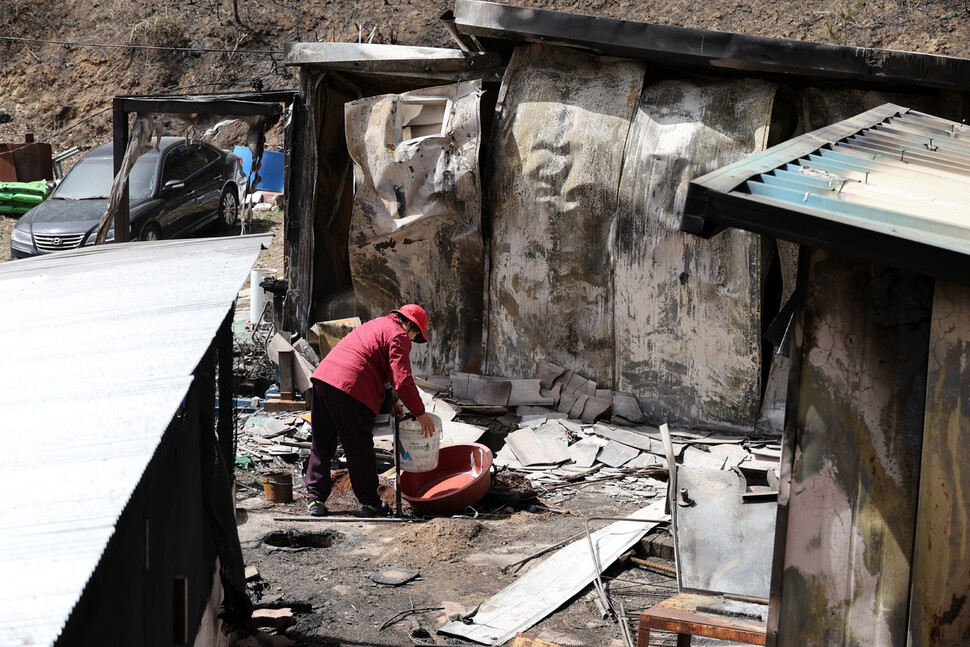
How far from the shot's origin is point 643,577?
5.82 m

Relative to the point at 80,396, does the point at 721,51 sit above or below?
above

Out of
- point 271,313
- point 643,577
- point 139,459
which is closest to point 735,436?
point 643,577

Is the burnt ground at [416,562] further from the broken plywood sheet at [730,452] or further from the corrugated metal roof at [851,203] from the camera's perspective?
the corrugated metal roof at [851,203]

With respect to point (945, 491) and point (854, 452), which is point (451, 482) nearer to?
point (854, 452)

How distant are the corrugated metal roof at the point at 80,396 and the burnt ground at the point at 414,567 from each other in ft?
7.51

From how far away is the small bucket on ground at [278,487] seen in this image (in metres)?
7.14

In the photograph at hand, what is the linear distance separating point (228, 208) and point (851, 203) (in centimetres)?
1486

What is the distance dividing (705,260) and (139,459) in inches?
266

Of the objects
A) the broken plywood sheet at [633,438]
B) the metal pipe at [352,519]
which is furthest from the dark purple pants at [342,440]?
the broken plywood sheet at [633,438]

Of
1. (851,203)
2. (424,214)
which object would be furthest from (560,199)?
(851,203)

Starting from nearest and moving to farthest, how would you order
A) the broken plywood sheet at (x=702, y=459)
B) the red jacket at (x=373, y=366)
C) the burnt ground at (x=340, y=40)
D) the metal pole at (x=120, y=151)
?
1. the burnt ground at (x=340, y=40)
2. the red jacket at (x=373, y=366)
3. the broken plywood sheet at (x=702, y=459)
4. the metal pole at (x=120, y=151)

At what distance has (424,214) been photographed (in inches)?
348

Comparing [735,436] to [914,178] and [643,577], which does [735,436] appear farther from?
[914,178]

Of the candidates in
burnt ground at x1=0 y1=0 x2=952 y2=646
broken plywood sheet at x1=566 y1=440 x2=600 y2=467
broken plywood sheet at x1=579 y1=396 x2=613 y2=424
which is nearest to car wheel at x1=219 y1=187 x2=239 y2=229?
burnt ground at x1=0 y1=0 x2=952 y2=646
